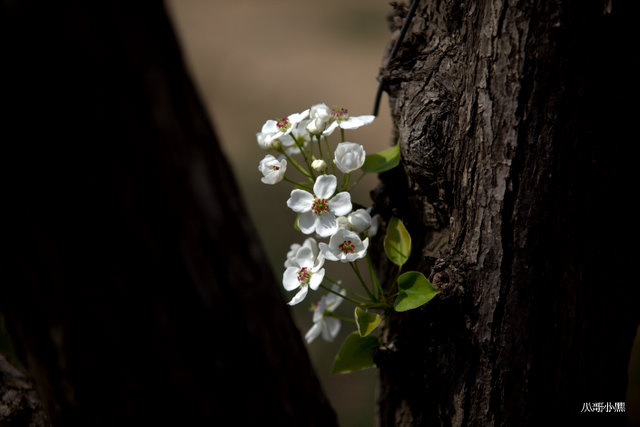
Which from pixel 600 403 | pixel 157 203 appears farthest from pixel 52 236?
pixel 600 403

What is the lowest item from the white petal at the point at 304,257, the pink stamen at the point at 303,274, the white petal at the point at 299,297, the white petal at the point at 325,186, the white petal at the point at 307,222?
the white petal at the point at 299,297

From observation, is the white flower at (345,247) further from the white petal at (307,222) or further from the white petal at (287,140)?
the white petal at (287,140)

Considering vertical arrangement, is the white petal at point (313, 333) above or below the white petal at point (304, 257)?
below

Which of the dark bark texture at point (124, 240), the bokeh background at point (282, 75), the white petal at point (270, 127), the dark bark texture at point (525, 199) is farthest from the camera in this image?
the bokeh background at point (282, 75)

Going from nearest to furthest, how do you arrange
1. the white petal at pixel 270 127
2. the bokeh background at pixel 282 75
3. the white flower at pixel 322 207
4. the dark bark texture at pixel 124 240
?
1. the dark bark texture at pixel 124 240
2. the white flower at pixel 322 207
3. the white petal at pixel 270 127
4. the bokeh background at pixel 282 75

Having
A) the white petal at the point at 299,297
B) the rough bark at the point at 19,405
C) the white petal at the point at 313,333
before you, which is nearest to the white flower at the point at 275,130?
the white petal at the point at 299,297

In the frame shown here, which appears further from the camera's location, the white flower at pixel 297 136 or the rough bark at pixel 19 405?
the white flower at pixel 297 136

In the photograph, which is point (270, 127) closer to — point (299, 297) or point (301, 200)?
point (301, 200)

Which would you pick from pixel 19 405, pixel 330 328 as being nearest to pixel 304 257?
pixel 330 328
